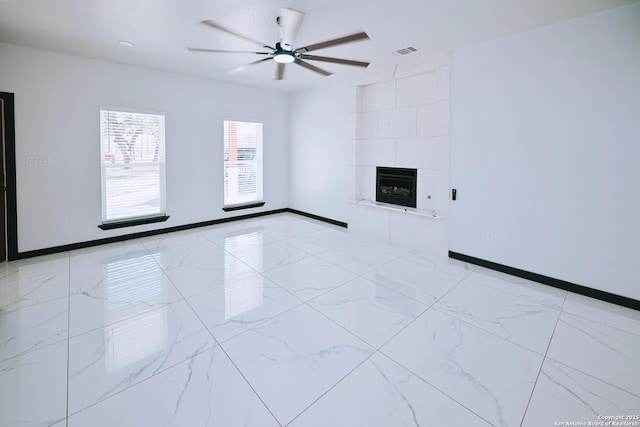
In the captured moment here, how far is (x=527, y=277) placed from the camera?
11.7 feet

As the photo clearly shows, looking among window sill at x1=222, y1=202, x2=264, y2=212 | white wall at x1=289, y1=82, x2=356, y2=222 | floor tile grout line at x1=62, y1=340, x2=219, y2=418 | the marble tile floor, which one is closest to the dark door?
the marble tile floor

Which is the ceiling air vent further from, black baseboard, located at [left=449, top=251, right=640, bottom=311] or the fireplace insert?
black baseboard, located at [left=449, top=251, right=640, bottom=311]

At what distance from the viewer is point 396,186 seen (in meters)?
5.07

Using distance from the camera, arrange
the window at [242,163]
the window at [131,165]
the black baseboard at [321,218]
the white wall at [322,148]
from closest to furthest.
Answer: the window at [131,165] < the white wall at [322,148] < the black baseboard at [321,218] < the window at [242,163]

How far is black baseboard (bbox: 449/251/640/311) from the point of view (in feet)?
9.67

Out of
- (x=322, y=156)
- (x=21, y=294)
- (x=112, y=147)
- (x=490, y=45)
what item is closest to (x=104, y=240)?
(x=112, y=147)

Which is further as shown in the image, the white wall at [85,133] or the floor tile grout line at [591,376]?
the white wall at [85,133]

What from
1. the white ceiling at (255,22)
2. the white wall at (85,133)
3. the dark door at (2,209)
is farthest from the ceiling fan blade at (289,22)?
the dark door at (2,209)

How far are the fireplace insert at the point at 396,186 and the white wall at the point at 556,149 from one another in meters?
0.81

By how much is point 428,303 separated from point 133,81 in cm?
536

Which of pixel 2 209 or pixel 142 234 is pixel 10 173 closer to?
pixel 2 209

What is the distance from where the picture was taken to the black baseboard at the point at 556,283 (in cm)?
295

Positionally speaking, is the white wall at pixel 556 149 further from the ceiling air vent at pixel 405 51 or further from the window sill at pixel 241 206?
the window sill at pixel 241 206

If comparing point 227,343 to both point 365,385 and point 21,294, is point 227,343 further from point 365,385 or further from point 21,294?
point 21,294
